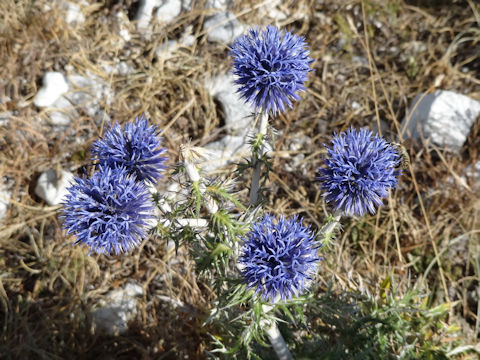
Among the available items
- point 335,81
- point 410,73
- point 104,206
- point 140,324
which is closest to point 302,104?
point 335,81

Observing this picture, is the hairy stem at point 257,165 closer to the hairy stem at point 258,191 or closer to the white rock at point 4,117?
the hairy stem at point 258,191

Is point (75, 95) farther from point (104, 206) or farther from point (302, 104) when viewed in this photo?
point (104, 206)

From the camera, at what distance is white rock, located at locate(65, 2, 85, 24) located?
4.06 meters

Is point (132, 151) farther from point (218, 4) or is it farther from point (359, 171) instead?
point (218, 4)

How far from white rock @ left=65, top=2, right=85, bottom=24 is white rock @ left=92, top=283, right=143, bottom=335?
264cm

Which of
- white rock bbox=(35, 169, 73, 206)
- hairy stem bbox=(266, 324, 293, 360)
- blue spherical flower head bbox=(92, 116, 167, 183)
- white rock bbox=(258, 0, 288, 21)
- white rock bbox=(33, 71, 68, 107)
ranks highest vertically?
blue spherical flower head bbox=(92, 116, 167, 183)

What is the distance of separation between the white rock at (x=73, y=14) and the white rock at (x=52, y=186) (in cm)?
164

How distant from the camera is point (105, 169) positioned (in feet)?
5.43

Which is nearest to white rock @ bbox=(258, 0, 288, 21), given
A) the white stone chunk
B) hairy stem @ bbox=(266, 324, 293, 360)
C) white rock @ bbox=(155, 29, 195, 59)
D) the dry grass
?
the dry grass

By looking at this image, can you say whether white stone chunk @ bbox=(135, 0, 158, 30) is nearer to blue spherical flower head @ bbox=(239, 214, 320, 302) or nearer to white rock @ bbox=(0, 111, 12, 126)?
white rock @ bbox=(0, 111, 12, 126)

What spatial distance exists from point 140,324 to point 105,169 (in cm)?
175

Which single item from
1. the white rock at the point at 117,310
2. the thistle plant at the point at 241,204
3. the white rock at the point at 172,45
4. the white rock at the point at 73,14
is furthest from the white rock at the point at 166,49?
the thistle plant at the point at 241,204

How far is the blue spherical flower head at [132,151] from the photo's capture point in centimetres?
178

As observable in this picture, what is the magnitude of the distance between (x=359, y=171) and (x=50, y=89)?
3018 mm
